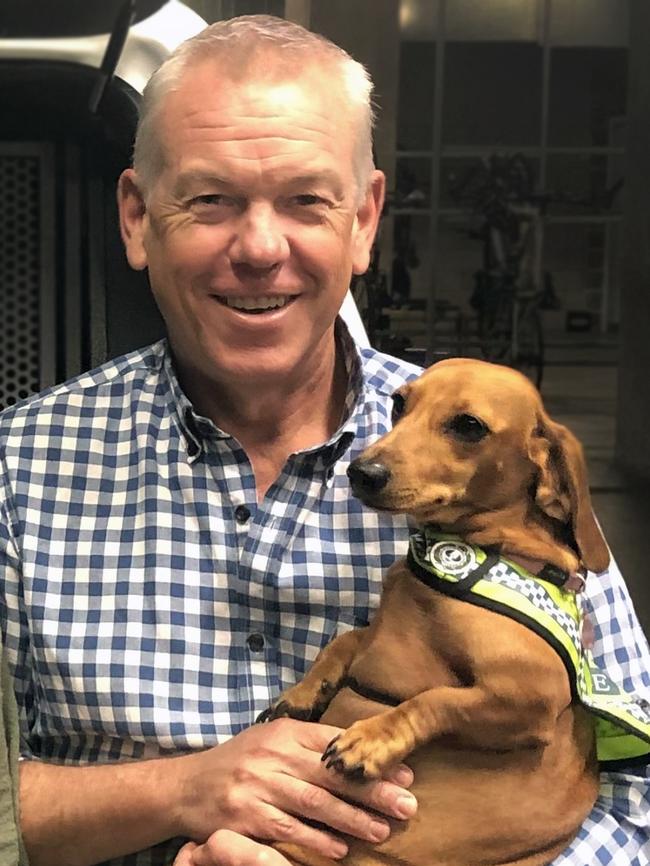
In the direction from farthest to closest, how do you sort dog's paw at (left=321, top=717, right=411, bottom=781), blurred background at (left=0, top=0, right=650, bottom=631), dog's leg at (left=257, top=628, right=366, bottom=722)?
1. blurred background at (left=0, top=0, right=650, bottom=631)
2. dog's leg at (left=257, top=628, right=366, bottom=722)
3. dog's paw at (left=321, top=717, right=411, bottom=781)

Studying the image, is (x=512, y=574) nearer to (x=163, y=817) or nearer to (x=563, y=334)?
(x=163, y=817)

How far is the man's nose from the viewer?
960 mm

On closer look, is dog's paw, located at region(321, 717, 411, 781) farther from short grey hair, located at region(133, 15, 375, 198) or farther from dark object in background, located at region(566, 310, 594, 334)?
dark object in background, located at region(566, 310, 594, 334)

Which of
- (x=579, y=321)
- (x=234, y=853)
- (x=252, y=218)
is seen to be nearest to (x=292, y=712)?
(x=234, y=853)

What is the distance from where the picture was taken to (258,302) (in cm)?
100

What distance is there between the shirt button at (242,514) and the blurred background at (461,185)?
0.40 metres

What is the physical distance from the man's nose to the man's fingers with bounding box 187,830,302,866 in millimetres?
492

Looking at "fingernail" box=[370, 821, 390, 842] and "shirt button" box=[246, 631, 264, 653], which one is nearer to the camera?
"fingernail" box=[370, 821, 390, 842]

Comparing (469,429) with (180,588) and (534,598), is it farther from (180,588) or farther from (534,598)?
(180,588)

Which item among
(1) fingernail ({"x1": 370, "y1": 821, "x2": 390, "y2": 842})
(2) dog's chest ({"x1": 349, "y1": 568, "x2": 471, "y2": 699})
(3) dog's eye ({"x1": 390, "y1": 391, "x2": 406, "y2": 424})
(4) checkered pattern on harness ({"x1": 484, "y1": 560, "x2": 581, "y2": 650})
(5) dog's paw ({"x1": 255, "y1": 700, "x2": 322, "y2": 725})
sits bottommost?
(1) fingernail ({"x1": 370, "y1": 821, "x2": 390, "y2": 842})

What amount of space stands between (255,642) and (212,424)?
215 millimetres

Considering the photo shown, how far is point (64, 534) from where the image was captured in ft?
3.41

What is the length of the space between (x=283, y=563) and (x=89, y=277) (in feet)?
1.78

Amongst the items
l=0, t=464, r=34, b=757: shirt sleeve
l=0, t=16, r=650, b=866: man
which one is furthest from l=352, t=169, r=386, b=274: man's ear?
l=0, t=464, r=34, b=757: shirt sleeve
